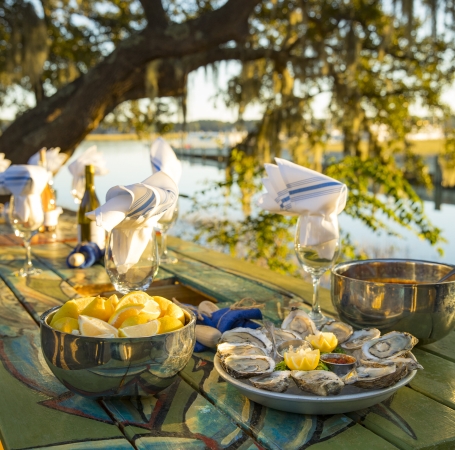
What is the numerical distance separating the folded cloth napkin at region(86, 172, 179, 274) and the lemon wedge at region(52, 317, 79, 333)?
0.71 feet

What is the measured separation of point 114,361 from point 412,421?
0.44m

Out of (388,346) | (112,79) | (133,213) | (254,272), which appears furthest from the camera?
(112,79)

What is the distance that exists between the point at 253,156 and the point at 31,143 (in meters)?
2.49

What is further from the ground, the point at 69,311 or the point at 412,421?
the point at 69,311

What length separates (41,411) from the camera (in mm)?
895

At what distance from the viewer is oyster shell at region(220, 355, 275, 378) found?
2.83ft

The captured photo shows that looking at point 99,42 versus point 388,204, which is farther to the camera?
point 99,42

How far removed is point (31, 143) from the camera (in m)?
5.50

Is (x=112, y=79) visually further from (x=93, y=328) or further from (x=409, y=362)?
(x=409, y=362)

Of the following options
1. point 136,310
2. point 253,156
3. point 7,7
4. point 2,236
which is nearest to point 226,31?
→ point 253,156

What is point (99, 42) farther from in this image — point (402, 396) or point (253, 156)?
point (402, 396)

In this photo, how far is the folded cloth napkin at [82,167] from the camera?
8.20ft

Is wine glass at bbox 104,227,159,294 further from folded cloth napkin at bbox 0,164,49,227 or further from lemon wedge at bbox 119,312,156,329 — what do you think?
folded cloth napkin at bbox 0,164,49,227

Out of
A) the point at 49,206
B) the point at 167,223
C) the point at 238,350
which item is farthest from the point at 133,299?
the point at 49,206
